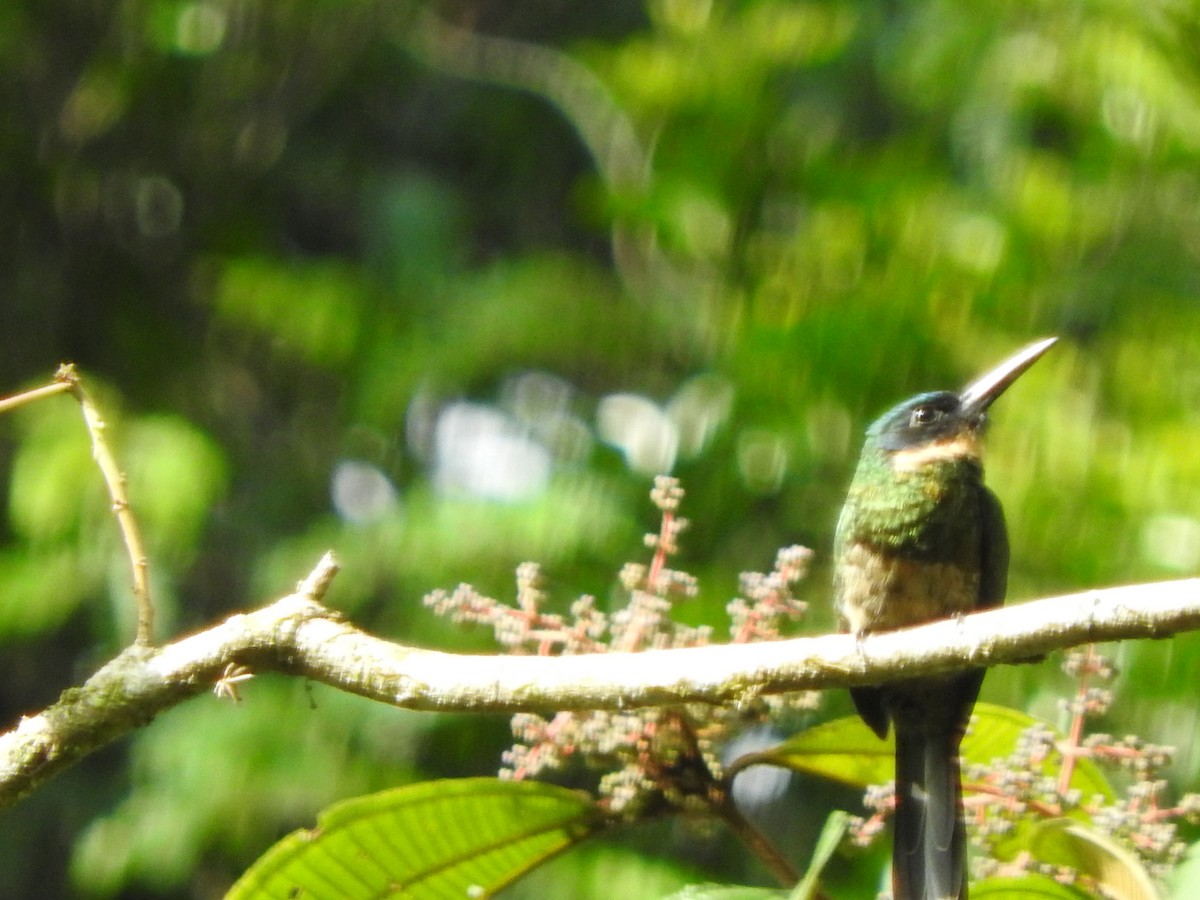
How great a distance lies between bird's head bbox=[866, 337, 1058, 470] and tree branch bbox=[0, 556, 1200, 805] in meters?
0.97

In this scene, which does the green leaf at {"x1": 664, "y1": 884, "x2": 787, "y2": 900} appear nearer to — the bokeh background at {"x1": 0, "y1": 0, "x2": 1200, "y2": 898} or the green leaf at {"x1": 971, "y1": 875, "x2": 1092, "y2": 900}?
the green leaf at {"x1": 971, "y1": 875, "x2": 1092, "y2": 900}

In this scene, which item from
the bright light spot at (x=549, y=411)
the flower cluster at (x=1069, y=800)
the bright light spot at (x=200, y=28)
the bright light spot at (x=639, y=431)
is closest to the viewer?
the flower cluster at (x=1069, y=800)

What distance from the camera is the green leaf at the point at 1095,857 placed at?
1.36 meters

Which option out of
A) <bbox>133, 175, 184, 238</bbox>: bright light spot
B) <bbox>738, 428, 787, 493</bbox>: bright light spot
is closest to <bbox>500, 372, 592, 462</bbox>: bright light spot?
<bbox>738, 428, 787, 493</bbox>: bright light spot

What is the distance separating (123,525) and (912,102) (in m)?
2.93

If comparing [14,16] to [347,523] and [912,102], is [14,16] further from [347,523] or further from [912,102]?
[912,102]

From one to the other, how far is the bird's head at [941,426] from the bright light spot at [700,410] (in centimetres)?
65

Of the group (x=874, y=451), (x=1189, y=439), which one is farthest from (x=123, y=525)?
(x=1189, y=439)

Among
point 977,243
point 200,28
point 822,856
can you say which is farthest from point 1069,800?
point 200,28

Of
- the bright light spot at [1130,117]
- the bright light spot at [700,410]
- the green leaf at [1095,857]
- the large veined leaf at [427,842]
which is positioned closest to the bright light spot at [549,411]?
the bright light spot at [700,410]

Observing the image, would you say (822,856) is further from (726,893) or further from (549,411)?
(549,411)

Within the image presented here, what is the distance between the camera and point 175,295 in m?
4.69

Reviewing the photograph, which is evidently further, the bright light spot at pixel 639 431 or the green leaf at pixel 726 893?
the bright light spot at pixel 639 431

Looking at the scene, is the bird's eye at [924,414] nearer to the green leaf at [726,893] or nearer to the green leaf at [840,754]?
the green leaf at [840,754]
